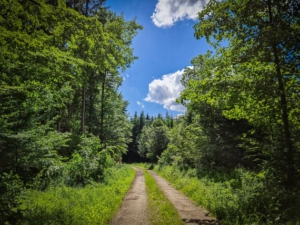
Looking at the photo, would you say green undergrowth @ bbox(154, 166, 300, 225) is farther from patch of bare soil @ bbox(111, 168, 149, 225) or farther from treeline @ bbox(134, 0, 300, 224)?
patch of bare soil @ bbox(111, 168, 149, 225)

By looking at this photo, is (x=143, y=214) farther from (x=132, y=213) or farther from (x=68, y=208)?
(x=68, y=208)

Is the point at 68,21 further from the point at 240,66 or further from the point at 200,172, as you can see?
the point at 200,172

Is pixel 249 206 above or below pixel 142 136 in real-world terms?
below

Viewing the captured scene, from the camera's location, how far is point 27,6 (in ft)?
16.6

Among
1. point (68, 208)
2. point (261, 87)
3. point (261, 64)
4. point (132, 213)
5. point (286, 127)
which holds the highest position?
point (261, 64)

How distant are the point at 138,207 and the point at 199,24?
871cm

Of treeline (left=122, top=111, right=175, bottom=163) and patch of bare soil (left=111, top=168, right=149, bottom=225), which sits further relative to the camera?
treeline (left=122, top=111, right=175, bottom=163)

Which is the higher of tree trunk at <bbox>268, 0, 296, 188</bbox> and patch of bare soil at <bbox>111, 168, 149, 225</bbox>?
tree trunk at <bbox>268, 0, 296, 188</bbox>

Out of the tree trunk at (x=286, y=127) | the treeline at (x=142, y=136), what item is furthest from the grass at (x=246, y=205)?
the treeline at (x=142, y=136)

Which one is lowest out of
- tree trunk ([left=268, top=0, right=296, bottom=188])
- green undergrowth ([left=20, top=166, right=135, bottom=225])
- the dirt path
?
the dirt path

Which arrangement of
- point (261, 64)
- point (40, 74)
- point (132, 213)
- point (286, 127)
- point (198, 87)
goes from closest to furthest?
point (40, 74), point (286, 127), point (261, 64), point (132, 213), point (198, 87)

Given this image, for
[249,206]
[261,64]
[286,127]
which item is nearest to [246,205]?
[249,206]

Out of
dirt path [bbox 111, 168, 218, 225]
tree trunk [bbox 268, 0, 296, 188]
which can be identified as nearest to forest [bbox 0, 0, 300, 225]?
tree trunk [bbox 268, 0, 296, 188]

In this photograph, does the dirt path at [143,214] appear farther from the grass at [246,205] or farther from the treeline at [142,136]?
the treeline at [142,136]
